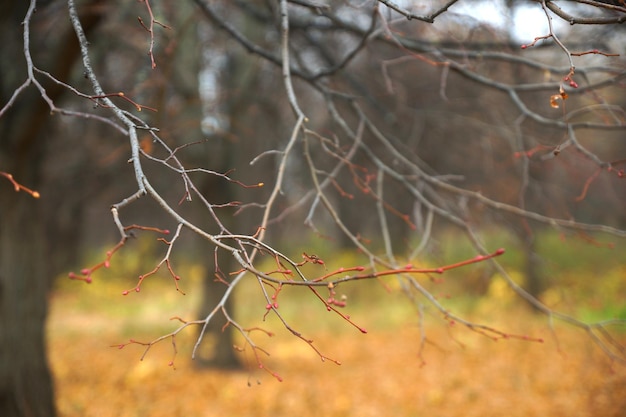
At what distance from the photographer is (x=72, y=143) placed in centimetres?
888

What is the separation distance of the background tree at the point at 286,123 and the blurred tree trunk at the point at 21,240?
0.02 meters

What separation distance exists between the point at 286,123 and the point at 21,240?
610cm

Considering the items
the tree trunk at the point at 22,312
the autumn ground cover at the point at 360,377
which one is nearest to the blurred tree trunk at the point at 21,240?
the tree trunk at the point at 22,312

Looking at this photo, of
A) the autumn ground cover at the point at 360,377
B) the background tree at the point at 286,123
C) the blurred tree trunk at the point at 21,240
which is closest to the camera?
the background tree at the point at 286,123

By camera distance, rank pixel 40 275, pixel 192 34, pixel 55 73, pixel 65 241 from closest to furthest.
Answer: pixel 55 73, pixel 40 275, pixel 192 34, pixel 65 241

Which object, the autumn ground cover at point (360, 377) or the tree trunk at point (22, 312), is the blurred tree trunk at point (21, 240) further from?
the autumn ground cover at point (360, 377)

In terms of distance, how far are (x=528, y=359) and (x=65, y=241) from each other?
1409cm

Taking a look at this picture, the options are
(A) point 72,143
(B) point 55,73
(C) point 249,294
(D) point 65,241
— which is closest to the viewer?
(B) point 55,73

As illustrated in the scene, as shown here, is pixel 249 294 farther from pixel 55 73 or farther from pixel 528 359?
pixel 55 73

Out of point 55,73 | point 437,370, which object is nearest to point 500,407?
point 437,370

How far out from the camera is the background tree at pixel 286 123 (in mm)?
2072

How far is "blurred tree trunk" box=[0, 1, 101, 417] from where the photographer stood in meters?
4.16

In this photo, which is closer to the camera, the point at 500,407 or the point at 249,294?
the point at 500,407

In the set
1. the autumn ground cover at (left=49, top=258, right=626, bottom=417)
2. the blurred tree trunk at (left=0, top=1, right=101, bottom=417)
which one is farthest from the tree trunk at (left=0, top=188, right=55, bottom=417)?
the autumn ground cover at (left=49, top=258, right=626, bottom=417)
